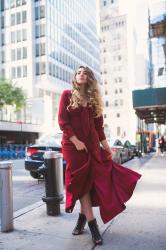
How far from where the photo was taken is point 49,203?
5.54 meters

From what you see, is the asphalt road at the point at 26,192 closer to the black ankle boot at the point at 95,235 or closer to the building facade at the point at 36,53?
the black ankle boot at the point at 95,235

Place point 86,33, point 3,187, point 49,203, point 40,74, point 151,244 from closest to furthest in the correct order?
point 151,244
point 3,187
point 49,203
point 40,74
point 86,33

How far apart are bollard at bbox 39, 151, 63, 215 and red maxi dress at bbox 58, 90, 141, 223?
1.16m

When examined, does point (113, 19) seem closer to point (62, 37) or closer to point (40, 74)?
point (62, 37)

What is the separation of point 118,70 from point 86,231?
12112cm

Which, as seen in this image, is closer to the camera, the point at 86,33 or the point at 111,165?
the point at 111,165

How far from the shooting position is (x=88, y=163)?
4.20 meters

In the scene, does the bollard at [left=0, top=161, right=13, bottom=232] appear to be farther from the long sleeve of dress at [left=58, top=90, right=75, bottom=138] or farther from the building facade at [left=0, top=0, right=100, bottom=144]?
the building facade at [left=0, top=0, right=100, bottom=144]

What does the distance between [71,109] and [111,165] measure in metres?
0.78

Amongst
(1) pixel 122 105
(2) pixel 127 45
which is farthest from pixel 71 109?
(2) pixel 127 45

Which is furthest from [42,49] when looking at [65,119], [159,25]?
[65,119]

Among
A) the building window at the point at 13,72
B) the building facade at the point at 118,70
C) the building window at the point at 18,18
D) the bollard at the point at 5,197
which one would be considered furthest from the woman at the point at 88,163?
the building facade at the point at 118,70

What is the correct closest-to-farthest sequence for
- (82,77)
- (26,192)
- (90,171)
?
(90,171)
(82,77)
(26,192)

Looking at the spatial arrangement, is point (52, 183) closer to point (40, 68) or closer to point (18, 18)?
point (40, 68)
